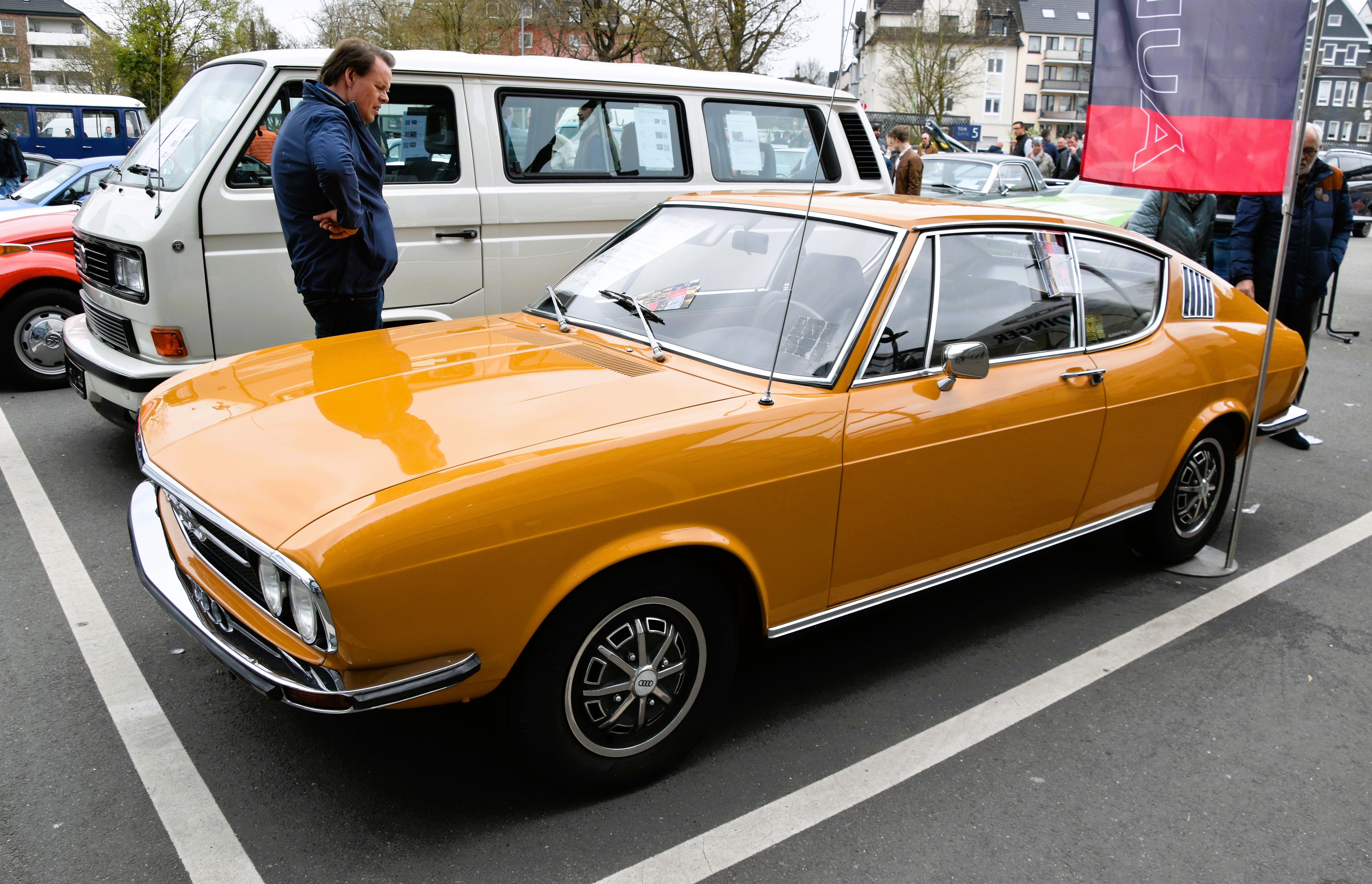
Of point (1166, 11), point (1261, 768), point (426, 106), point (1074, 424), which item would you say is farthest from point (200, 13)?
point (1261, 768)

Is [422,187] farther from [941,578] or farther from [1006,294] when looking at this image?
[941,578]

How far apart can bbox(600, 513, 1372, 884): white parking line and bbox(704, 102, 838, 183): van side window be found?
383cm

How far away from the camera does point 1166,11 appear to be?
180 inches

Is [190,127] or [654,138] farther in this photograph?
[654,138]

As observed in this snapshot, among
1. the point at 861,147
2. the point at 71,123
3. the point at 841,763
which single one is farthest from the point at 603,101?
the point at 71,123

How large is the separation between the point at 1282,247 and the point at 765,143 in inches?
140

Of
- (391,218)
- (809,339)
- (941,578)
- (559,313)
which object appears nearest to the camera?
(809,339)

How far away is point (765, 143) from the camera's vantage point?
6.91m

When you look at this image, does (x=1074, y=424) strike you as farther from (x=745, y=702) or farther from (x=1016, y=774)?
(x=745, y=702)

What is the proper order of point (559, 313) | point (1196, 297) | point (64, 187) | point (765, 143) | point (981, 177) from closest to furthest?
point (559, 313), point (1196, 297), point (765, 143), point (64, 187), point (981, 177)

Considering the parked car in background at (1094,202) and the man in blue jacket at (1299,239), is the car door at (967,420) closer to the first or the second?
the man in blue jacket at (1299,239)

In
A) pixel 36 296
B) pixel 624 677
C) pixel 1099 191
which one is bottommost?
pixel 624 677

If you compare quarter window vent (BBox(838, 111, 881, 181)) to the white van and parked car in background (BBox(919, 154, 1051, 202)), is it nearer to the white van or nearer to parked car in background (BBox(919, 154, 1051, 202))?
the white van

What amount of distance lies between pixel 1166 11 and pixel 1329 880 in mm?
3709
